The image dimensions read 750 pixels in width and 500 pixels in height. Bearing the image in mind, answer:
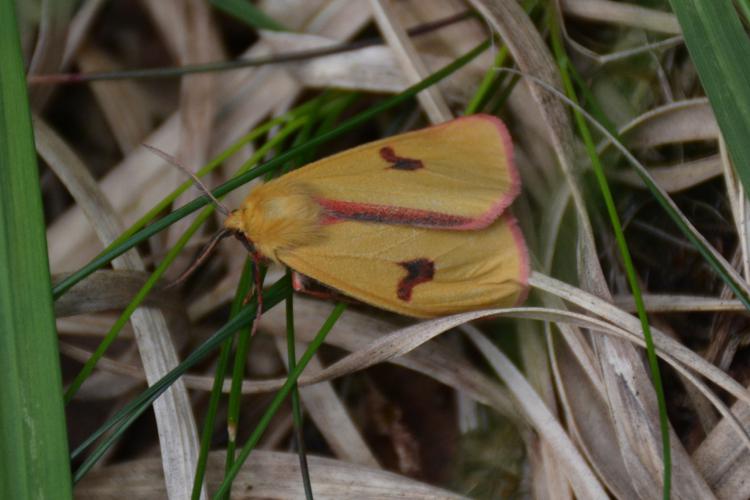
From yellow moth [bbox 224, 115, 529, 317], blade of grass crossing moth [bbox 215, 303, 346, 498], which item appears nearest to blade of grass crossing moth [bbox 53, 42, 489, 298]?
yellow moth [bbox 224, 115, 529, 317]

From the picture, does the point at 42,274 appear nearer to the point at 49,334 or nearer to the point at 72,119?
the point at 49,334

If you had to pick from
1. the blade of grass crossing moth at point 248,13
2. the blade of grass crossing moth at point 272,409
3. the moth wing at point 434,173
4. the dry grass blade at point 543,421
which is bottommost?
the dry grass blade at point 543,421

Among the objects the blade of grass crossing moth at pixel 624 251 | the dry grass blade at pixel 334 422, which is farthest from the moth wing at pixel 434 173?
the dry grass blade at pixel 334 422

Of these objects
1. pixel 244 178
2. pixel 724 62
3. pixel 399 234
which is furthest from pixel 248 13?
pixel 724 62

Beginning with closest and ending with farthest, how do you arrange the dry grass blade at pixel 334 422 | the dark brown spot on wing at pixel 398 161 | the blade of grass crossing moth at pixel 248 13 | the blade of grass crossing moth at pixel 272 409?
the blade of grass crossing moth at pixel 272 409, the dark brown spot on wing at pixel 398 161, the dry grass blade at pixel 334 422, the blade of grass crossing moth at pixel 248 13

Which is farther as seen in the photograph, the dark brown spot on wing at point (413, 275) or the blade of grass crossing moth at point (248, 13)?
the blade of grass crossing moth at point (248, 13)

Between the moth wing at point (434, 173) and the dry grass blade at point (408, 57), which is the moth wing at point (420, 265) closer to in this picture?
the moth wing at point (434, 173)

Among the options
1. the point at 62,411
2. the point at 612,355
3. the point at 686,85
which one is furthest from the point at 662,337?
the point at 62,411
